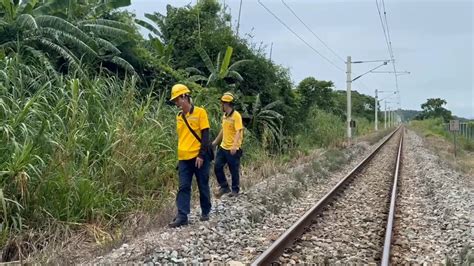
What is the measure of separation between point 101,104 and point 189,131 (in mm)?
3073

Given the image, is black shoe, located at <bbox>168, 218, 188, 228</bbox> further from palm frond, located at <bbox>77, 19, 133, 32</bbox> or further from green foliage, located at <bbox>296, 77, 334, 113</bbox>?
green foliage, located at <bbox>296, 77, 334, 113</bbox>

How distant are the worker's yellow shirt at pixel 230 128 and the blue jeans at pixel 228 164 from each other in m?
0.15

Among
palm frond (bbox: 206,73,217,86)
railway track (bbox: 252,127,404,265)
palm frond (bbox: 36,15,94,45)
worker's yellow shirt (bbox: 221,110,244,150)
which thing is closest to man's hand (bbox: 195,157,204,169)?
railway track (bbox: 252,127,404,265)

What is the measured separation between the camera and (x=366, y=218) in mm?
8492

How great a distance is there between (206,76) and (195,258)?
1327cm

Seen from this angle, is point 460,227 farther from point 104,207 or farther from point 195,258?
point 104,207

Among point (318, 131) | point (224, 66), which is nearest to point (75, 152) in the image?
point (224, 66)

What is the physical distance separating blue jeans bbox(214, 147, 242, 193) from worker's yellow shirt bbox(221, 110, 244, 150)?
0.15 meters

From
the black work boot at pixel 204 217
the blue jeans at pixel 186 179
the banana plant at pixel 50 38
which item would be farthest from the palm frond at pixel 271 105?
the blue jeans at pixel 186 179

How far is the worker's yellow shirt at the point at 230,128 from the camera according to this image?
29.6ft

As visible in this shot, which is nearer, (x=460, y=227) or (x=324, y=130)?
(x=460, y=227)

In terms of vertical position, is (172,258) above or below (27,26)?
below

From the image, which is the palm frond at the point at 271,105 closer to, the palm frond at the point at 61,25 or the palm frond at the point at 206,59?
the palm frond at the point at 206,59

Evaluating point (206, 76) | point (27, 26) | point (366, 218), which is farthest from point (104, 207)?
point (206, 76)
